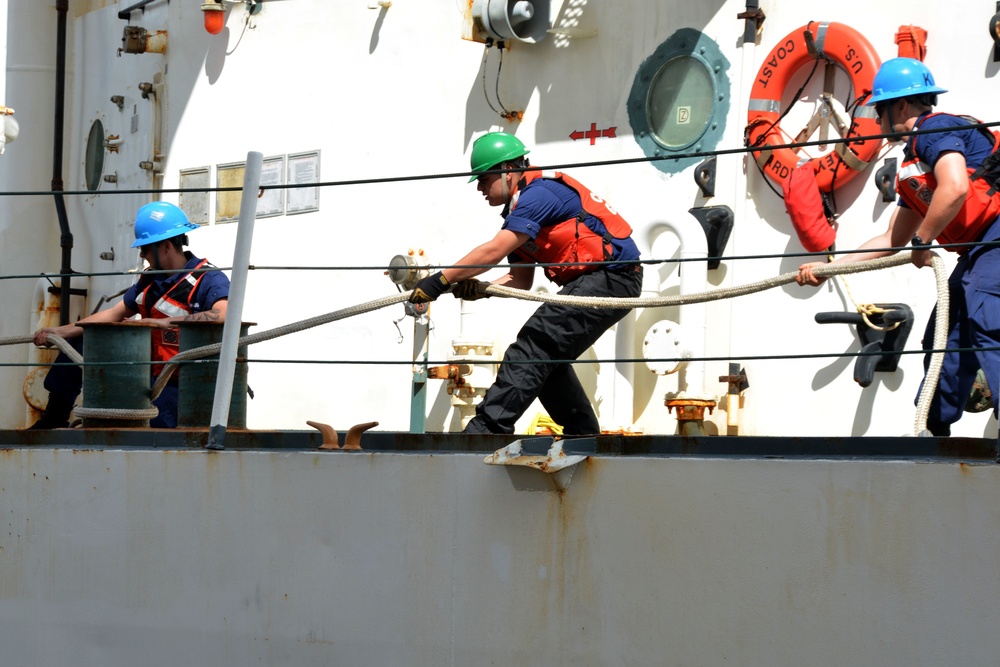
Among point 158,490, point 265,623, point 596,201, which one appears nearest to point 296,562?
point 265,623

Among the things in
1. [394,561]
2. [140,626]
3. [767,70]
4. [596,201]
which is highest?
[767,70]

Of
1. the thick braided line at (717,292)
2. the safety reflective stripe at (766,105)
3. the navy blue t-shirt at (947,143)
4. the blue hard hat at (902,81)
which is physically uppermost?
the safety reflective stripe at (766,105)

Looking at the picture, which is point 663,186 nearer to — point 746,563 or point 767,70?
point 767,70

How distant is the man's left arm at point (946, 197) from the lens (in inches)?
152

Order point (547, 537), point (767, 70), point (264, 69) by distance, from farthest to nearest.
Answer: point (264, 69)
point (767, 70)
point (547, 537)

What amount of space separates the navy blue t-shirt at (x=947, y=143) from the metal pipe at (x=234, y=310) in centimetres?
189

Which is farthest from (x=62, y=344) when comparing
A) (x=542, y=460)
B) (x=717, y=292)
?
(x=717, y=292)

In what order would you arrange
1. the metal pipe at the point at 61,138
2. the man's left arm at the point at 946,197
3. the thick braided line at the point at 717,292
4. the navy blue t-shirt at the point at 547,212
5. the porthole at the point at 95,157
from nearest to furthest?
the thick braided line at the point at 717,292
the man's left arm at the point at 946,197
the navy blue t-shirt at the point at 547,212
the metal pipe at the point at 61,138
the porthole at the point at 95,157

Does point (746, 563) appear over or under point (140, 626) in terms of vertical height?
over

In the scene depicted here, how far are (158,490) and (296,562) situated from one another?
1.62ft

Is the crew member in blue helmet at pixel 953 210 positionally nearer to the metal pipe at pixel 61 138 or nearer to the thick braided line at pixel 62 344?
the thick braided line at pixel 62 344

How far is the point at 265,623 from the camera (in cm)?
382

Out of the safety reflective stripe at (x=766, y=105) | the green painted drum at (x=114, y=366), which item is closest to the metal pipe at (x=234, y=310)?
the green painted drum at (x=114, y=366)

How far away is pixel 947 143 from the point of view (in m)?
3.93
